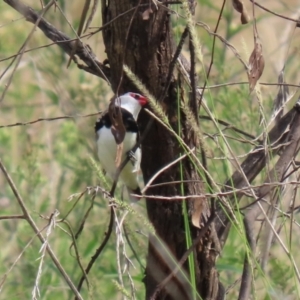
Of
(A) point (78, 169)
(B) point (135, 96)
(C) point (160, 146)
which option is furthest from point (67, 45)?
(A) point (78, 169)

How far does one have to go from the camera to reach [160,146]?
4.80 ft

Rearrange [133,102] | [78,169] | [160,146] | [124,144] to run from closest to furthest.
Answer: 1. [160,146]
2. [133,102]
3. [124,144]
4. [78,169]

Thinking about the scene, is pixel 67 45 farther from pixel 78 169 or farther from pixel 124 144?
pixel 78 169

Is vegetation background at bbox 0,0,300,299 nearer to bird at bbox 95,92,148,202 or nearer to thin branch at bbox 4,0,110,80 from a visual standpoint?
bird at bbox 95,92,148,202

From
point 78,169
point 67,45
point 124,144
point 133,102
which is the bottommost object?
point 78,169

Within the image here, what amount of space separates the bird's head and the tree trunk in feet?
0.07

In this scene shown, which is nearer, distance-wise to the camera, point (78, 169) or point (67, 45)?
point (67, 45)

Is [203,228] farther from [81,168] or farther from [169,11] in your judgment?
[81,168]

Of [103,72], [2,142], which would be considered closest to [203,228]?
[103,72]

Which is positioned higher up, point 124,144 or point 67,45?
point 67,45

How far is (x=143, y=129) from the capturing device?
5.02 feet

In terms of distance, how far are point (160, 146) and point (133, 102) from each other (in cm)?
17

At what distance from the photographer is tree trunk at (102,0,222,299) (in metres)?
1.41

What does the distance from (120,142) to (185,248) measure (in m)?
0.32
